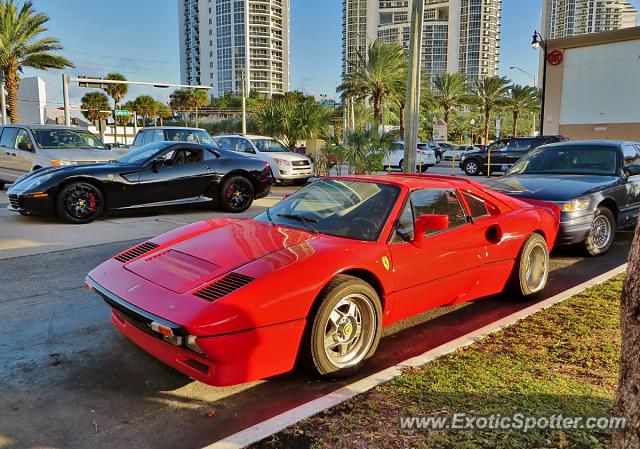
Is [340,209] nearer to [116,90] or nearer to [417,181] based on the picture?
[417,181]

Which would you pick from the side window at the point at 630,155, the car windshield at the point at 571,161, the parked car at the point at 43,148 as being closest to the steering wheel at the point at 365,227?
the car windshield at the point at 571,161

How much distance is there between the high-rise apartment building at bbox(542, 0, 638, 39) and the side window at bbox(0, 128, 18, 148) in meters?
44.7

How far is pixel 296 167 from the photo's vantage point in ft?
54.0

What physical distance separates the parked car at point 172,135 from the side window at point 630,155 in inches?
426

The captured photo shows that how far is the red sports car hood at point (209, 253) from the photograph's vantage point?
3.28 m

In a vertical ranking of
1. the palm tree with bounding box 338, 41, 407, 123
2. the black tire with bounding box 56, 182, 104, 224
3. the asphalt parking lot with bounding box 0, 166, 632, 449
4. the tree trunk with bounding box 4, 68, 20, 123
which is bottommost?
the asphalt parking lot with bounding box 0, 166, 632, 449

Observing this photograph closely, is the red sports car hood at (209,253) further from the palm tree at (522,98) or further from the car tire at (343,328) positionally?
the palm tree at (522,98)

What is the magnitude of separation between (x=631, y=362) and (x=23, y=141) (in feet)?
45.2

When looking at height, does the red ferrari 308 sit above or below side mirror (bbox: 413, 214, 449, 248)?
below

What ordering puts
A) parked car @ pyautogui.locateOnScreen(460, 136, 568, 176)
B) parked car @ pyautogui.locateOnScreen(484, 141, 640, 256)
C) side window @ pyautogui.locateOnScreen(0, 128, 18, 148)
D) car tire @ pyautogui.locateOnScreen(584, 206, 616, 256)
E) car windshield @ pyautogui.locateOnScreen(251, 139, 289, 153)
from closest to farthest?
1. parked car @ pyautogui.locateOnScreen(484, 141, 640, 256)
2. car tire @ pyautogui.locateOnScreen(584, 206, 616, 256)
3. side window @ pyautogui.locateOnScreen(0, 128, 18, 148)
4. car windshield @ pyautogui.locateOnScreen(251, 139, 289, 153)
5. parked car @ pyautogui.locateOnScreen(460, 136, 568, 176)

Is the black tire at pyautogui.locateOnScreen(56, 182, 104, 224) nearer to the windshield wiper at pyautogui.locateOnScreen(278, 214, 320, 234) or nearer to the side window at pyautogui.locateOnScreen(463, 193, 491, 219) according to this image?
the windshield wiper at pyautogui.locateOnScreen(278, 214, 320, 234)

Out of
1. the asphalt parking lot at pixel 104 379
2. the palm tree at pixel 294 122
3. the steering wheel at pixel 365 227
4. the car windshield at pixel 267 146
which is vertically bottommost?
the asphalt parking lot at pixel 104 379

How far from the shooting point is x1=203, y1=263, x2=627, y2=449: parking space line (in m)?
2.65

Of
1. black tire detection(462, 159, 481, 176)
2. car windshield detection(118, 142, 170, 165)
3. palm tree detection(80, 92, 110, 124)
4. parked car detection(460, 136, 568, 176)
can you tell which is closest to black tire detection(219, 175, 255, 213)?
car windshield detection(118, 142, 170, 165)
